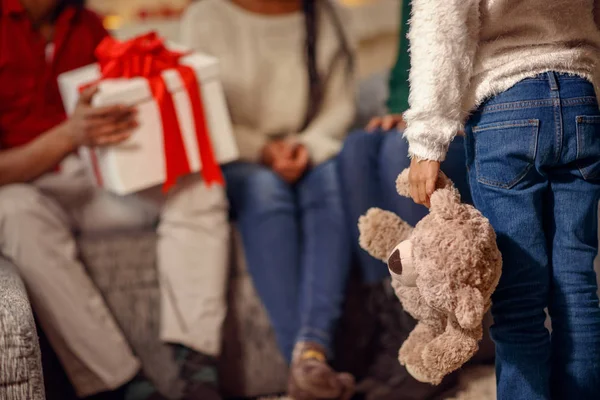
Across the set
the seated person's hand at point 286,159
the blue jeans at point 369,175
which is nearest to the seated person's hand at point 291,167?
the seated person's hand at point 286,159

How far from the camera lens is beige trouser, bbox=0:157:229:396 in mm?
1072

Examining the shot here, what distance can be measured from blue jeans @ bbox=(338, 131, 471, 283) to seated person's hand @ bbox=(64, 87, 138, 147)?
1.12 feet

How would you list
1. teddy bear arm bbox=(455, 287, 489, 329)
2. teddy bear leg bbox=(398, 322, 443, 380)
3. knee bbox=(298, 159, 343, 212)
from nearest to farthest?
teddy bear arm bbox=(455, 287, 489, 329), teddy bear leg bbox=(398, 322, 443, 380), knee bbox=(298, 159, 343, 212)

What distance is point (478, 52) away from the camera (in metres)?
0.75

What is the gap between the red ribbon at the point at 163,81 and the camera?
1088mm

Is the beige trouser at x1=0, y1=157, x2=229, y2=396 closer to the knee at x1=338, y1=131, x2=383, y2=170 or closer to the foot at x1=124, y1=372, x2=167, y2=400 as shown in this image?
the foot at x1=124, y1=372, x2=167, y2=400

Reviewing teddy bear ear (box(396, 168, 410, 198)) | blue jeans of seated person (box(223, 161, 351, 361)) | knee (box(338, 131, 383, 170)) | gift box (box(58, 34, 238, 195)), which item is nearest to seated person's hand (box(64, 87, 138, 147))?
gift box (box(58, 34, 238, 195))

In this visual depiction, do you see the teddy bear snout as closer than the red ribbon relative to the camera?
Yes

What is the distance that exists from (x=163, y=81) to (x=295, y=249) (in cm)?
35

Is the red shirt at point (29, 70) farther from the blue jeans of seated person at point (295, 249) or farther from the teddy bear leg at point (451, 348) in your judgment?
the teddy bear leg at point (451, 348)

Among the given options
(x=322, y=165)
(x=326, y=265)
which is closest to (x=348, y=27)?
(x=322, y=165)

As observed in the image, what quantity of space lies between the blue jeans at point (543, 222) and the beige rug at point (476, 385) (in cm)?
12

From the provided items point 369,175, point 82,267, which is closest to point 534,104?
point 369,175

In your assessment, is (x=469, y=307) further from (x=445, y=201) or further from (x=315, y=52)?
(x=315, y=52)
